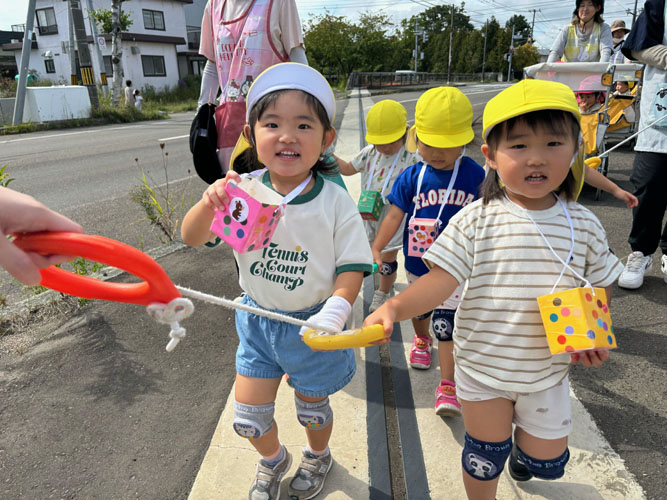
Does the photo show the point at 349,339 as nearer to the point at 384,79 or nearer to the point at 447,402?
the point at 447,402

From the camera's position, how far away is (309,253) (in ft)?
5.58

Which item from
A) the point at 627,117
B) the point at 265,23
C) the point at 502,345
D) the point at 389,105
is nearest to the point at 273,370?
the point at 502,345

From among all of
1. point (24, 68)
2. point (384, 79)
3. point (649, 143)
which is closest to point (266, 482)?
point (649, 143)

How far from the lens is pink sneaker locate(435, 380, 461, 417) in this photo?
226 centimetres

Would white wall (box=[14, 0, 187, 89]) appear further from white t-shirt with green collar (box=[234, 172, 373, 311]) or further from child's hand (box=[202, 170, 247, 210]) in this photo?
child's hand (box=[202, 170, 247, 210])

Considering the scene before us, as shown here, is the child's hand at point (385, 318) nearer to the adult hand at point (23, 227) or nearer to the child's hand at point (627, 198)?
the adult hand at point (23, 227)

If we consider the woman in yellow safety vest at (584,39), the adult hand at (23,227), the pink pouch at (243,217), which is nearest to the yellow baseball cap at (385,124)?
the pink pouch at (243,217)

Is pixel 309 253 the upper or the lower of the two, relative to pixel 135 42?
lower

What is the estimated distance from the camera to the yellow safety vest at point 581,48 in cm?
612

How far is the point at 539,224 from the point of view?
1628 mm

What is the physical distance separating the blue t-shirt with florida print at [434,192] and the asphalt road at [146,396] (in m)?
1.15

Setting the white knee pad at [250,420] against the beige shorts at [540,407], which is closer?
the beige shorts at [540,407]

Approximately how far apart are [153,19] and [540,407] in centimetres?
4380

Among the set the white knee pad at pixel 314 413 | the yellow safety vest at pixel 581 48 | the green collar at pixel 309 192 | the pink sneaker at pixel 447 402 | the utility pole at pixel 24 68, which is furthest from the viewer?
the utility pole at pixel 24 68
